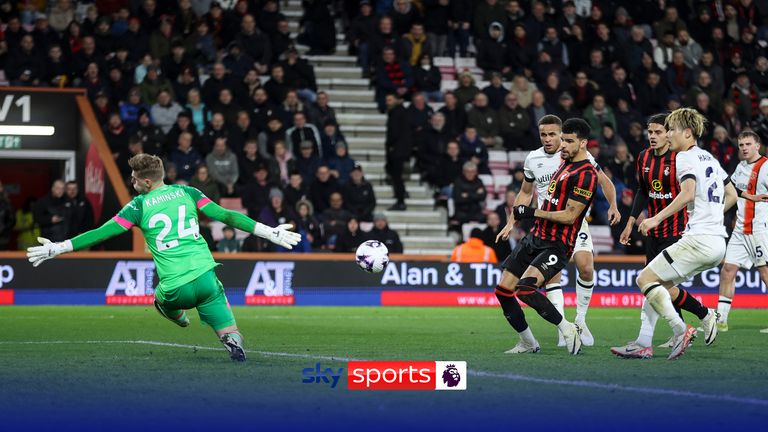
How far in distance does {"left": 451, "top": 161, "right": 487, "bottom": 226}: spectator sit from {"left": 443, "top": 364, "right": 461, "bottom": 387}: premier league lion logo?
48.7 ft

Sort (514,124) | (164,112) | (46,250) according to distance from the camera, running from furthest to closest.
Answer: (514,124)
(164,112)
(46,250)

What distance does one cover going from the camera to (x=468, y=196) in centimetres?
2331

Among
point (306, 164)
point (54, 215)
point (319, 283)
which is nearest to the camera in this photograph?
point (319, 283)

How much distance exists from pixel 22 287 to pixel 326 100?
6.98 meters

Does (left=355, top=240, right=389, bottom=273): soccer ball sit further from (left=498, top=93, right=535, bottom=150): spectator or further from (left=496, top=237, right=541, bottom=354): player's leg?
(left=498, top=93, right=535, bottom=150): spectator

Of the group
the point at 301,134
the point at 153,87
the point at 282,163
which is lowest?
the point at 282,163

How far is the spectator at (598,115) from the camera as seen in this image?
25.1m

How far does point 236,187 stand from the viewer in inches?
882

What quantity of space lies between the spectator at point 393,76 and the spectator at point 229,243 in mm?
5407

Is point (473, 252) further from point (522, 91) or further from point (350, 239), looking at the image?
point (522, 91)

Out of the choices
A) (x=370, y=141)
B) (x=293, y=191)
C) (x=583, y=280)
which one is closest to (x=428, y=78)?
(x=370, y=141)

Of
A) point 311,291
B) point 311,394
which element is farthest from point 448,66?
point 311,394

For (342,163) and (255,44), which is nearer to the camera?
(342,163)

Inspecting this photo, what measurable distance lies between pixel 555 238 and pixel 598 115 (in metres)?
14.9
